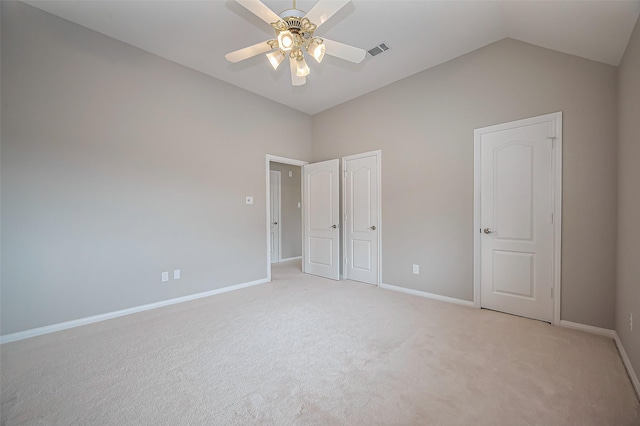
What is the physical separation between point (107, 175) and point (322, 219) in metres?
3.17

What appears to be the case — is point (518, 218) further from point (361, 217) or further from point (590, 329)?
point (361, 217)

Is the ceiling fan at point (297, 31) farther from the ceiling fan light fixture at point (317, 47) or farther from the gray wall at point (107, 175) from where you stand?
the gray wall at point (107, 175)

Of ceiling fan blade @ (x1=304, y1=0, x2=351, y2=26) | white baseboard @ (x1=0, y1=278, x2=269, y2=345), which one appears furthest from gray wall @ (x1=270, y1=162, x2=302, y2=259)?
ceiling fan blade @ (x1=304, y1=0, x2=351, y2=26)

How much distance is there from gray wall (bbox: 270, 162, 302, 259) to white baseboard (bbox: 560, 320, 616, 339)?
515 centimetres

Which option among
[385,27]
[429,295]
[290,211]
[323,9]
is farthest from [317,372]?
[290,211]

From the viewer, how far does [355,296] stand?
3723mm

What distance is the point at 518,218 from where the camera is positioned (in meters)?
2.95

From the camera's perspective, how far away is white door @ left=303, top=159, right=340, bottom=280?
4695mm

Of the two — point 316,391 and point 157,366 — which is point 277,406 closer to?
point 316,391

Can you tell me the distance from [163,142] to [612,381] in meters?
4.85

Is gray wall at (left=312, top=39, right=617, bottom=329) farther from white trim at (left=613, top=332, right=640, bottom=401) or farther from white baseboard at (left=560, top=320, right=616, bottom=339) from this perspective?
white trim at (left=613, top=332, right=640, bottom=401)

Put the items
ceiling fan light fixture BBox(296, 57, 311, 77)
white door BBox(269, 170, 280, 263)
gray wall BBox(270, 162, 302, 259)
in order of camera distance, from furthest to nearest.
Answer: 1. gray wall BBox(270, 162, 302, 259)
2. white door BBox(269, 170, 280, 263)
3. ceiling fan light fixture BBox(296, 57, 311, 77)

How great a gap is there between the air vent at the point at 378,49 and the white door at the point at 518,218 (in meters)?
1.52

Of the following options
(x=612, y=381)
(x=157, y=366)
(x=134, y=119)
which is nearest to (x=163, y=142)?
(x=134, y=119)
